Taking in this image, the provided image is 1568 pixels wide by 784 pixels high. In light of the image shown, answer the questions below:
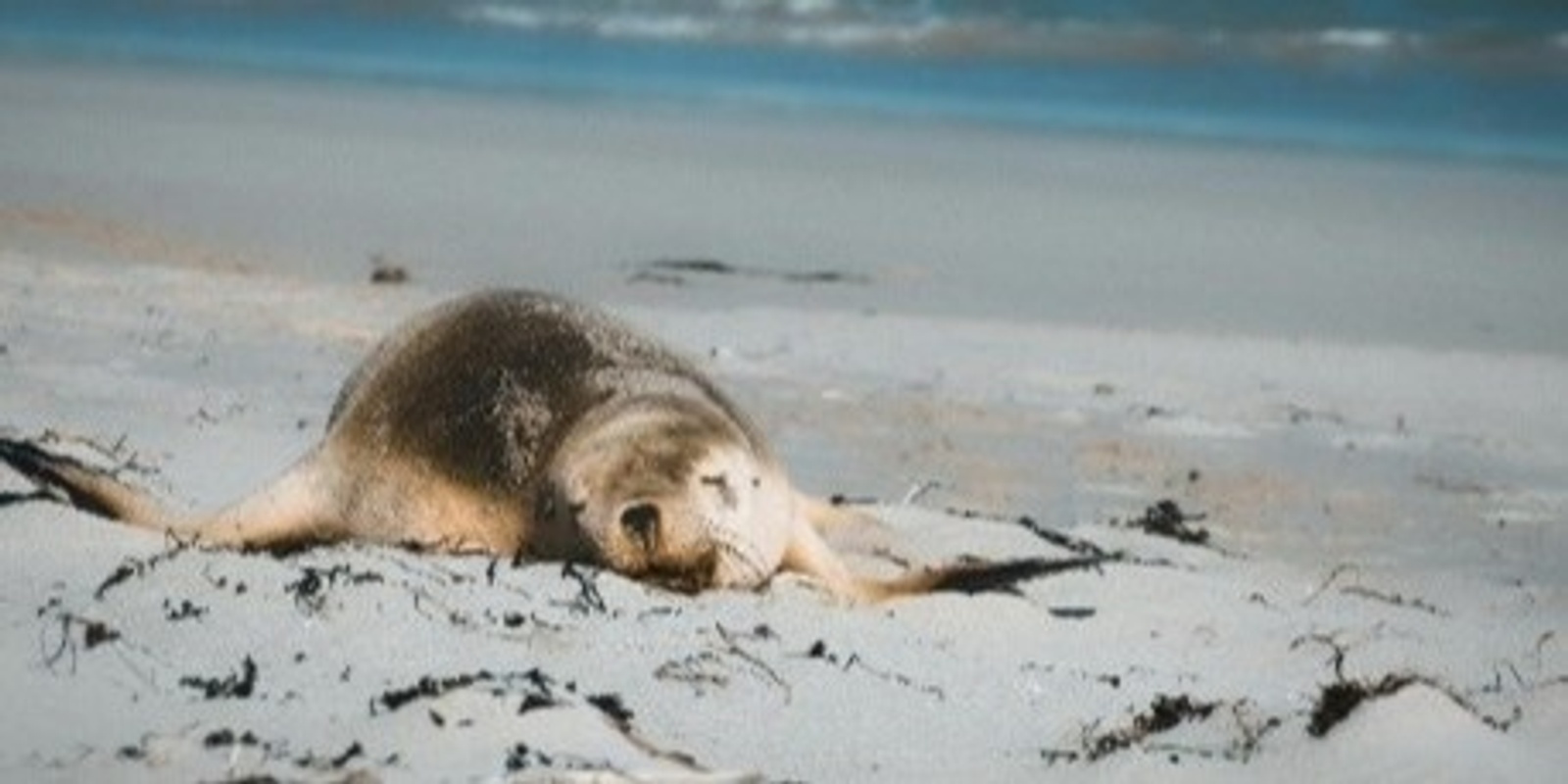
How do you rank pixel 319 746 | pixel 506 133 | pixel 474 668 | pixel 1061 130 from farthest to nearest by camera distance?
1. pixel 1061 130
2. pixel 506 133
3. pixel 474 668
4. pixel 319 746

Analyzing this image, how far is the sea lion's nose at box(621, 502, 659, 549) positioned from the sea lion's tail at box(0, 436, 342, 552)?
2.99ft

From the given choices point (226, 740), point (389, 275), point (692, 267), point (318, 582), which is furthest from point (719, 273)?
point (226, 740)

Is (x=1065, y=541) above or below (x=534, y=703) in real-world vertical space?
below

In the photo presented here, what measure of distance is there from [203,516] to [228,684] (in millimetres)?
2353

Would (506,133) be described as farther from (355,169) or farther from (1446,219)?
(1446,219)

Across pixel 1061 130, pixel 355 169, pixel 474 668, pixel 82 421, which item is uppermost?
pixel 474 668

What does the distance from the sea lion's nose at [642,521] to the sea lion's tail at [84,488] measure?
121 centimetres

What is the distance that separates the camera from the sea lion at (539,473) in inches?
218

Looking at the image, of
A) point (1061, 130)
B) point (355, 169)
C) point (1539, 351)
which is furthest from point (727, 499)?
point (1061, 130)

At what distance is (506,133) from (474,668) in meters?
37.0

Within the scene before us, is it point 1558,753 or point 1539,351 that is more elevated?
point 1558,753

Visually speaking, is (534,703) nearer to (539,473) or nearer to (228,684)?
(228,684)

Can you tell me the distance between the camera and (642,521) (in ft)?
18.0

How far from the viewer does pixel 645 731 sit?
398cm
